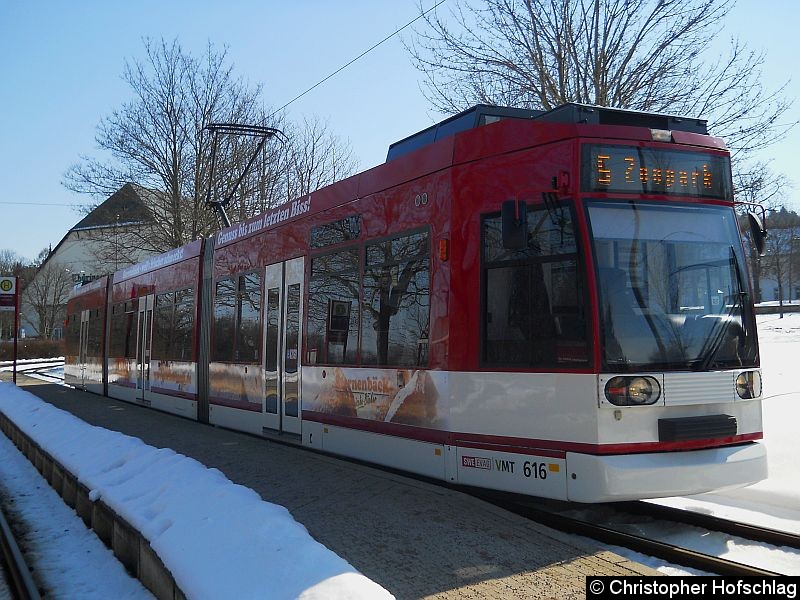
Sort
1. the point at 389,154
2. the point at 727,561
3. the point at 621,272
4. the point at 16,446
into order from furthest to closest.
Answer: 1. the point at 16,446
2. the point at 389,154
3. the point at 621,272
4. the point at 727,561

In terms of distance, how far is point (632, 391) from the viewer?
5.92 metres

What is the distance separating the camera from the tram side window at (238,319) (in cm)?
1132

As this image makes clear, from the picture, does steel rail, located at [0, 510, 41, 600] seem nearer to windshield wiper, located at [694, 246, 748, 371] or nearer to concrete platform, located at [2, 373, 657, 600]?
concrete platform, located at [2, 373, 657, 600]

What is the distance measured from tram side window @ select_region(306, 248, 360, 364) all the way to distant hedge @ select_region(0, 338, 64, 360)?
50.1 m

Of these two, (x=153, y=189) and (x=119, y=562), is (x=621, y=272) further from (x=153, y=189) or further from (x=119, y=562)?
(x=153, y=189)

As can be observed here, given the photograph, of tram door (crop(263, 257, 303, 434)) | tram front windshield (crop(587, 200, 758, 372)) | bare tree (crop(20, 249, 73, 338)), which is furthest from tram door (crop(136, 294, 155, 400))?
bare tree (crop(20, 249, 73, 338))

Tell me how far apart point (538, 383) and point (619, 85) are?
426 inches

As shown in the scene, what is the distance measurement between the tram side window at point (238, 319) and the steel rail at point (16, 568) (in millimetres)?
4250

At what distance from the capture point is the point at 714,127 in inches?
583

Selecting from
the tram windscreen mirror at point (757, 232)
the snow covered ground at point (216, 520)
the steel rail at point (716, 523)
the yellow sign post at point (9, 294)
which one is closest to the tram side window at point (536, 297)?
the snow covered ground at point (216, 520)

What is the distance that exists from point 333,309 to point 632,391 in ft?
13.3

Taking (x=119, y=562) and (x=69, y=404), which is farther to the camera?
(x=69, y=404)

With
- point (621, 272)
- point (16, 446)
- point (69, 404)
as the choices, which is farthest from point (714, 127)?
point (69, 404)

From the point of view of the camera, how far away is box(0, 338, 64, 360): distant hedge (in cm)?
5303
